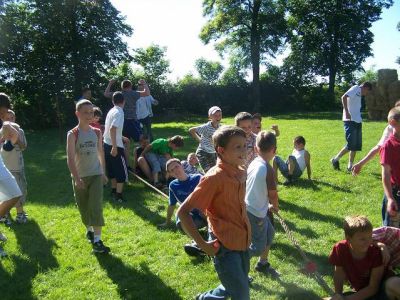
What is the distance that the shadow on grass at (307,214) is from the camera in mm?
6426

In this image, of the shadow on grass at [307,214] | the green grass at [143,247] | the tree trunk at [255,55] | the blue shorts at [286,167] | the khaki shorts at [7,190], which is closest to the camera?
the green grass at [143,247]

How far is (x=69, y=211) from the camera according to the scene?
7562mm

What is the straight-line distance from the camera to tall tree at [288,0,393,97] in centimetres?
3853

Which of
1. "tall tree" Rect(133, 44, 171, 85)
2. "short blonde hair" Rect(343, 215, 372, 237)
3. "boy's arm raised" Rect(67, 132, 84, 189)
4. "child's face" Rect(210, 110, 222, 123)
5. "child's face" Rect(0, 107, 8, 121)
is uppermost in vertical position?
"tall tree" Rect(133, 44, 171, 85)

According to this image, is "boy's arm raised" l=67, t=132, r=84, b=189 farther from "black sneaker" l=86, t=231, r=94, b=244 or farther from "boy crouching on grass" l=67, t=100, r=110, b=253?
"black sneaker" l=86, t=231, r=94, b=244

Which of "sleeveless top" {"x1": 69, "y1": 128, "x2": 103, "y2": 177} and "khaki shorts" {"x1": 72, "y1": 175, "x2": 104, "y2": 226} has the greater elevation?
"sleeveless top" {"x1": 69, "y1": 128, "x2": 103, "y2": 177}

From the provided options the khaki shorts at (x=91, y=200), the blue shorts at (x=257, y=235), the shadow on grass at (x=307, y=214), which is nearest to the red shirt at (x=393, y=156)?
the blue shorts at (x=257, y=235)

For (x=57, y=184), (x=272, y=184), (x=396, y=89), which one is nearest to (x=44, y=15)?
(x=57, y=184)

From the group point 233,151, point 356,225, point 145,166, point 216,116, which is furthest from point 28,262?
point 356,225

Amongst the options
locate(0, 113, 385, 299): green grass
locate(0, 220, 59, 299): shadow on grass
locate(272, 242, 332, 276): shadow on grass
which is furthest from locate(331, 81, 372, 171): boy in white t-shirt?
locate(0, 220, 59, 299): shadow on grass

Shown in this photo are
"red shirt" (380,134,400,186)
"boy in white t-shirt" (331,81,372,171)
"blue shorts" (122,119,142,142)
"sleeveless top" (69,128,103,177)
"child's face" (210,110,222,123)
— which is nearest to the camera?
"red shirt" (380,134,400,186)

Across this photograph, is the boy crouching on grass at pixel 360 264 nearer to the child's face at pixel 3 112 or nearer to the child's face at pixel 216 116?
the child's face at pixel 216 116

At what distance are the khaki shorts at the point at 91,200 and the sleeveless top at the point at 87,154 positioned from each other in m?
0.09

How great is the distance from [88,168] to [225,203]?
2.95 metres
